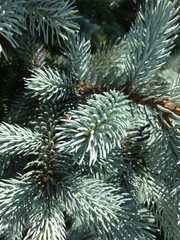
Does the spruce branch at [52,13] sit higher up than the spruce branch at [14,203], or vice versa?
the spruce branch at [52,13]

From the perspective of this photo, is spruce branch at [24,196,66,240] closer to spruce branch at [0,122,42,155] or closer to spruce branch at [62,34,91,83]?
spruce branch at [0,122,42,155]

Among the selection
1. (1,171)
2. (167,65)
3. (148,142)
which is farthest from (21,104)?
(167,65)

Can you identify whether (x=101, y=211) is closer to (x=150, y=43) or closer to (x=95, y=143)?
(x=95, y=143)

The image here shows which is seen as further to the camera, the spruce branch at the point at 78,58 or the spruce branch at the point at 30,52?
the spruce branch at the point at 30,52

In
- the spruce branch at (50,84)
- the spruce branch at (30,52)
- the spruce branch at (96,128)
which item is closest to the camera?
the spruce branch at (96,128)

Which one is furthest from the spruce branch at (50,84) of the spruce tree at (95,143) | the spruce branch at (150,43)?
the spruce branch at (150,43)

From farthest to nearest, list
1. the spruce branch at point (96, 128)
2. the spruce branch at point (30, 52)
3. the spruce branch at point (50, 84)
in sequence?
1. the spruce branch at point (30, 52)
2. the spruce branch at point (50, 84)
3. the spruce branch at point (96, 128)

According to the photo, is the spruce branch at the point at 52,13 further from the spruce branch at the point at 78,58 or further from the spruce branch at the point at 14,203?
the spruce branch at the point at 14,203

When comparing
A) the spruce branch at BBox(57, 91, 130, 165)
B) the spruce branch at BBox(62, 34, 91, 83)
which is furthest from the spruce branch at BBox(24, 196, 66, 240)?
the spruce branch at BBox(62, 34, 91, 83)
